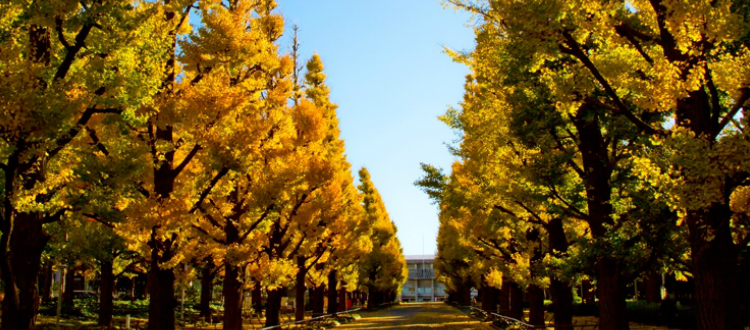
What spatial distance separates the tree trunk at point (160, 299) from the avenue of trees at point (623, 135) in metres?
7.24

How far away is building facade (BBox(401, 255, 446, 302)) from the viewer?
11281 cm

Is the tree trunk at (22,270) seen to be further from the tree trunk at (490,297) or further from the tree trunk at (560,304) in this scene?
the tree trunk at (490,297)

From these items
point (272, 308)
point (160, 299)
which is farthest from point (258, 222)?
point (272, 308)

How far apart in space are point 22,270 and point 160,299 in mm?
2708

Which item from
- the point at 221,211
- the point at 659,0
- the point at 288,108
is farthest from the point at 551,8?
the point at 288,108

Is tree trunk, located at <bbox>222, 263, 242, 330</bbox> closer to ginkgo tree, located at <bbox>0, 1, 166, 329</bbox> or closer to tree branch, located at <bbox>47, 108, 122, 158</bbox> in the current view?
ginkgo tree, located at <bbox>0, 1, 166, 329</bbox>

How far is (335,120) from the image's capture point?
2472 cm

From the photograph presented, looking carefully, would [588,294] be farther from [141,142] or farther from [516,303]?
[141,142]

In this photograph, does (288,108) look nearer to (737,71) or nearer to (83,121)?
(83,121)

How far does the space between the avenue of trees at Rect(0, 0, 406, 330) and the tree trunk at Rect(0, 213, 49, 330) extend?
0.06 ft

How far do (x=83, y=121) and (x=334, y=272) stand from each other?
1050 inches

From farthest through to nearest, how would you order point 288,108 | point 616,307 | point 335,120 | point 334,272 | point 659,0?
point 334,272
point 335,120
point 288,108
point 616,307
point 659,0

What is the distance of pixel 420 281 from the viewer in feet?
391

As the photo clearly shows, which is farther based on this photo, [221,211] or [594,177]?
[221,211]
